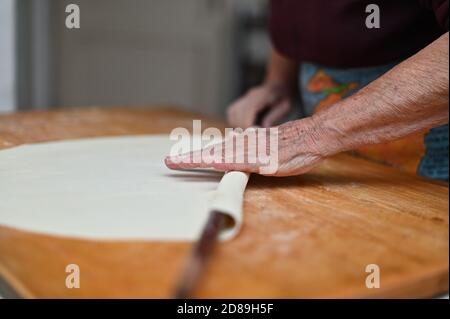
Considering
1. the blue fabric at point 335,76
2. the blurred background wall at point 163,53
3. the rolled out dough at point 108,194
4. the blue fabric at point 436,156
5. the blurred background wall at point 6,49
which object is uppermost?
the blurred background wall at point 163,53

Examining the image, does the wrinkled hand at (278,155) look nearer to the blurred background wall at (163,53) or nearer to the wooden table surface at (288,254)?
the wooden table surface at (288,254)

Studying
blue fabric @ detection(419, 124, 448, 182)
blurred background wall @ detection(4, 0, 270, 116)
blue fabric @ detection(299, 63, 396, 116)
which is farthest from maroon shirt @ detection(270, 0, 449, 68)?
blurred background wall @ detection(4, 0, 270, 116)

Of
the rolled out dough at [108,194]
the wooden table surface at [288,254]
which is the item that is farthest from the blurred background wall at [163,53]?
the wooden table surface at [288,254]

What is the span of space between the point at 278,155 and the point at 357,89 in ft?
1.25

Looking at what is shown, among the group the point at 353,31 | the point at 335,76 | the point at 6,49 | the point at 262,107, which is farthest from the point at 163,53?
the point at 353,31

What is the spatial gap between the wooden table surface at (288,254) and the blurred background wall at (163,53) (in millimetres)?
2612

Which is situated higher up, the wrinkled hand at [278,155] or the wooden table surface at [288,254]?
the wrinkled hand at [278,155]

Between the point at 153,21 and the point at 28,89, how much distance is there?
0.98 meters

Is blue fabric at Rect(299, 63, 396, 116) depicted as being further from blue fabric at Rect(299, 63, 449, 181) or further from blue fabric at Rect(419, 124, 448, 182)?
blue fabric at Rect(419, 124, 448, 182)

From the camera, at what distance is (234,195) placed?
29.0 inches

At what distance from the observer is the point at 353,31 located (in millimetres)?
1089

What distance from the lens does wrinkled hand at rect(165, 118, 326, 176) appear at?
0.87 meters

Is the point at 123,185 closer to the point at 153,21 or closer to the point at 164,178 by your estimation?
the point at 164,178

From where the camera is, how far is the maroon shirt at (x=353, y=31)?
102cm
